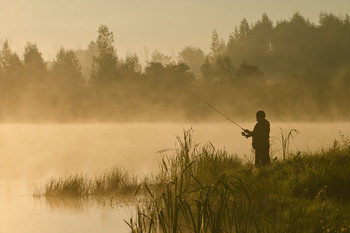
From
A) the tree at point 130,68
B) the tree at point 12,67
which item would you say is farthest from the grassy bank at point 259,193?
the tree at point 12,67

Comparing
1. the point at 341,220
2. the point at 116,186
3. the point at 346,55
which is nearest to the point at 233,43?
the point at 346,55

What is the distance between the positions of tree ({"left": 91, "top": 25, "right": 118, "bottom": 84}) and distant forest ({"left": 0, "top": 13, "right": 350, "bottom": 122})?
142mm

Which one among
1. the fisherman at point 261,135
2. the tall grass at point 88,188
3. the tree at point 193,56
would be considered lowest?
the tall grass at point 88,188

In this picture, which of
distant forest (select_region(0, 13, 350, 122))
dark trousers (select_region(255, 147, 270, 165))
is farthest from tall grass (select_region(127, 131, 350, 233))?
distant forest (select_region(0, 13, 350, 122))

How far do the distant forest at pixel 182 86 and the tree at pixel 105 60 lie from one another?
5.6 inches

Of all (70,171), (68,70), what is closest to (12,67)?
(68,70)

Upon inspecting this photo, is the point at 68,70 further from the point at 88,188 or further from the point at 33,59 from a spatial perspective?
the point at 88,188

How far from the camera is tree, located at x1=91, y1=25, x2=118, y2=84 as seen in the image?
231 ft

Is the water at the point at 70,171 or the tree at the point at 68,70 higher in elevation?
the tree at the point at 68,70

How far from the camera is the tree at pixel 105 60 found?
7045 centimetres

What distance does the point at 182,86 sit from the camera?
6038 centimetres

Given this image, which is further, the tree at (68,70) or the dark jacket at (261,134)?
the tree at (68,70)

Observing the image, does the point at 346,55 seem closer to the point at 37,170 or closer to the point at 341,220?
the point at 37,170

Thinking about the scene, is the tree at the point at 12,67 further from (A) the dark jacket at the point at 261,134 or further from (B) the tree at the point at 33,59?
(A) the dark jacket at the point at 261,134
